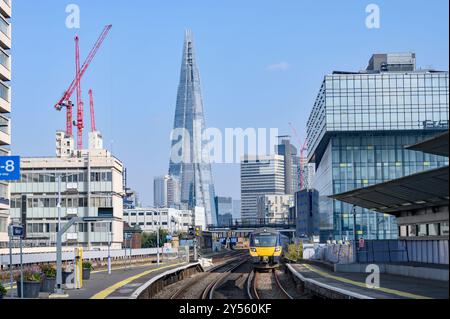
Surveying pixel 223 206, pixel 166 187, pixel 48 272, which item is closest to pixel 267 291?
pixel 48 272

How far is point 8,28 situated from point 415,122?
51.1m

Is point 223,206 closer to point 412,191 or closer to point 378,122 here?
point 378,122

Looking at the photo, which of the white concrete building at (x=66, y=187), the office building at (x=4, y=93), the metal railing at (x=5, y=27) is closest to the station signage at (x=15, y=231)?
the white concrete building at (x=66, y=187)

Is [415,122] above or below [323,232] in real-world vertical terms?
above

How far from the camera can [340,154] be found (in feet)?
284

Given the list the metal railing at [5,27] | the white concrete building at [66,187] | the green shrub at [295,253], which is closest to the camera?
the white concrete building at [66,187]

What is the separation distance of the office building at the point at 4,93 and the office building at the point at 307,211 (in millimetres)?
72629

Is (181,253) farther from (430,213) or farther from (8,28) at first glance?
(430,213)

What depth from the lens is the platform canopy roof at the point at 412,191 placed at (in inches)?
512

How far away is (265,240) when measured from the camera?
59.3m

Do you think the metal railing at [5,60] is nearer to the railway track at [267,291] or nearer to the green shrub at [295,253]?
the green shrub at [295,253]

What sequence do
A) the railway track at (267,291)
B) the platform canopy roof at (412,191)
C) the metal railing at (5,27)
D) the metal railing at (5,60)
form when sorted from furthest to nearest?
the metal railing at (5,60), the metal railing at (5,27), the railway track at (267,291), the platform canopy roof at (412,191)

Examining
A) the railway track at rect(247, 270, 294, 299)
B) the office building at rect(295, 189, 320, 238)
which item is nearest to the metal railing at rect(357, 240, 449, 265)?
the railway track at rect(247, 270, 294, 299)

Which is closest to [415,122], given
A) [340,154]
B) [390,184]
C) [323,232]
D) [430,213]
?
[430,213]
